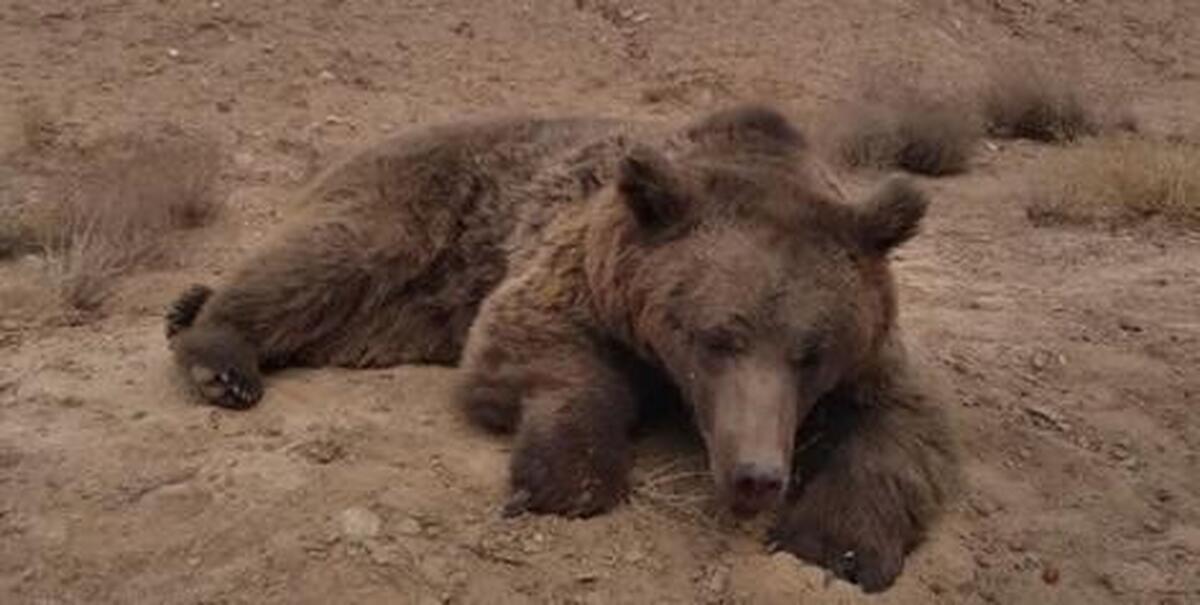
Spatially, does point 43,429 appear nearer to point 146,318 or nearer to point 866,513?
point 146,318

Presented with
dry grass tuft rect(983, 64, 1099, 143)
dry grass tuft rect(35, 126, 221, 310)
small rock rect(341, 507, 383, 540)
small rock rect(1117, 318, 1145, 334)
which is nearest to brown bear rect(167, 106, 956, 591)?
small rock rect(341, 507, 383, 540)

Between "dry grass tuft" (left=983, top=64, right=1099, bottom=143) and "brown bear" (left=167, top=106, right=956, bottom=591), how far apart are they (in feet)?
20.1

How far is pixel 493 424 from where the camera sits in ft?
17.3

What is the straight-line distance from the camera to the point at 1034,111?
11766mm

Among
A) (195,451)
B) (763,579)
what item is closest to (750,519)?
(763,579)

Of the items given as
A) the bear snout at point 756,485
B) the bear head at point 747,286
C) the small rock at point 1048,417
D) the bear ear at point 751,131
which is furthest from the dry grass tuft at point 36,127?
the bear snout at point 756,485

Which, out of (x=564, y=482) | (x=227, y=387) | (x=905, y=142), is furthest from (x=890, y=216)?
(x=905, y=142)

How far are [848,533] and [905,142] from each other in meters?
5.90

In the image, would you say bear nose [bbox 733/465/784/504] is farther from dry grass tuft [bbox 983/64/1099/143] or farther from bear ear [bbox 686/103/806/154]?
dry grass tuft [bbox 983/64/1099/143]

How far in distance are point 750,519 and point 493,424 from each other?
0.92 metres

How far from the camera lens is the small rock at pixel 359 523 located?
15.1ft

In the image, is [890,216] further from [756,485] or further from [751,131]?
[756,485]

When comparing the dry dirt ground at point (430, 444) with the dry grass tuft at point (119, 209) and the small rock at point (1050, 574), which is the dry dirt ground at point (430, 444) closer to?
the small rock at point (1050, 574)

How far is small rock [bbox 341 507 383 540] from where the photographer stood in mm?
4609
